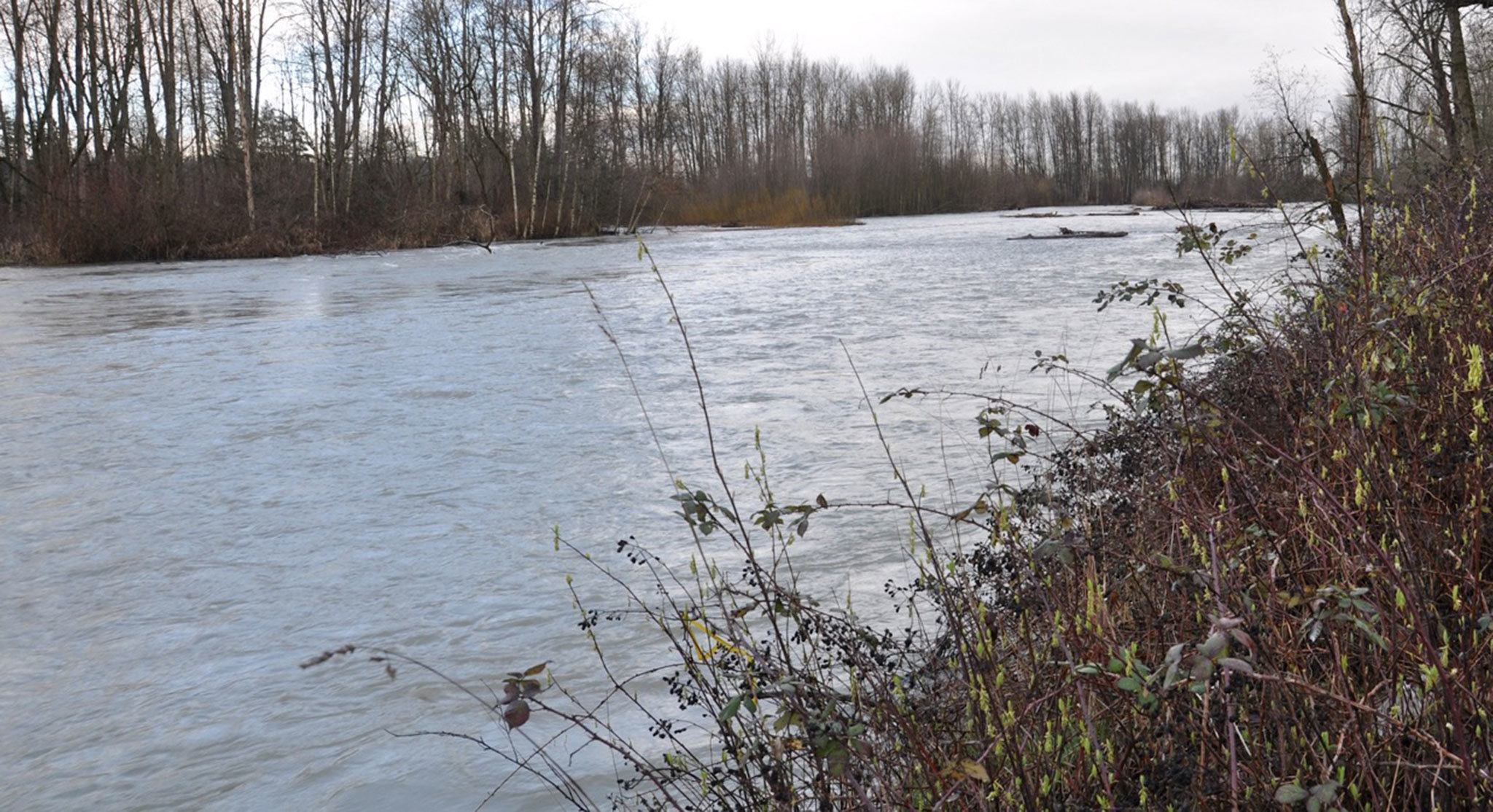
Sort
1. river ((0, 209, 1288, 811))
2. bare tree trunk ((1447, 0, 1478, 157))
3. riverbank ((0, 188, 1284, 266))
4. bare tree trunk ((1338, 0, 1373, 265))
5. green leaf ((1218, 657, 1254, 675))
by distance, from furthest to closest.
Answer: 1. riverbank ((0, 188, 1284, 266))
2. bare tree trunk ((1447, 0, 1478, 157))
3. bare tree trunk ((1338, 0, 1373, 265))
4. river ((0, 209, 1288, 811))
5. green leaf ((1218, 657, 1254, 675))

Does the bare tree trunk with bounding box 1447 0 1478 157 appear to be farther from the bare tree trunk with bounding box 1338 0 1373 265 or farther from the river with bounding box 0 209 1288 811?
the bare tree trunk with bounding box 1338 0 1373 265

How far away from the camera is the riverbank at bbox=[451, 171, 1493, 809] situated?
1.62 m

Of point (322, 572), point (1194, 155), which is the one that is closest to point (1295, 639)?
point (322, 572)

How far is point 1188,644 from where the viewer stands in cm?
143

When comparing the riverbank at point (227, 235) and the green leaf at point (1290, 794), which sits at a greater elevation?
the riverbank at point (227, 235)

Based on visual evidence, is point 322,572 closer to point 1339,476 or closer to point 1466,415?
point 1339,476

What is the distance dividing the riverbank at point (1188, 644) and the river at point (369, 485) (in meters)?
0.66

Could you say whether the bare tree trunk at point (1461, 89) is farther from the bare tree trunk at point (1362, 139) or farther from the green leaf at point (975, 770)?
the green leaf at point (975, 770)

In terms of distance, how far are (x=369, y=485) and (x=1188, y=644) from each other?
4.25 metres

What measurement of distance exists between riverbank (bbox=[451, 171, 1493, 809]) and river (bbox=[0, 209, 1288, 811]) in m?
0.66

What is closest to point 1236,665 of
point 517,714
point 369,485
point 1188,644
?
point 1188,644

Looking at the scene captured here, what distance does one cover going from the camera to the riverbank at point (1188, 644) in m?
1.62

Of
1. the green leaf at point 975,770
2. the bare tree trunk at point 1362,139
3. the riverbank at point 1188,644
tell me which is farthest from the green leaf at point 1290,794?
the bare tree trunk at point 1362,139

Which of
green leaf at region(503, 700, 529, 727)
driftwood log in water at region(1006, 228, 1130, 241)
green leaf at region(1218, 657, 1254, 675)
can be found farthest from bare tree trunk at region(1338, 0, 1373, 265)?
driftwood log in water at region(1006, 228, 1130, 241)
